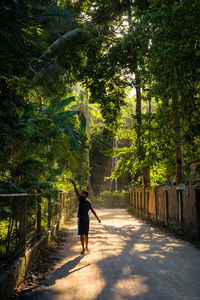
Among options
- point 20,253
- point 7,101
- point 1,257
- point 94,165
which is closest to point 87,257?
point 20,253

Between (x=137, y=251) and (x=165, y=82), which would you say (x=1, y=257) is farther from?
(x=165, y=82)

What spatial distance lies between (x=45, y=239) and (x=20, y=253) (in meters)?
2.89

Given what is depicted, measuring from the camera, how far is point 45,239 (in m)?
9.24

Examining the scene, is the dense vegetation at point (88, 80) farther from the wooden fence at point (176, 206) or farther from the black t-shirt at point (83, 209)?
the wooden fence at point (176, 206)

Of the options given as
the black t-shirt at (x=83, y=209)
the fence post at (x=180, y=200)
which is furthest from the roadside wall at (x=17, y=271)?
the fence post at (x=180, y=200)

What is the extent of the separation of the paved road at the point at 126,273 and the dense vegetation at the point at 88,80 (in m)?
1.83

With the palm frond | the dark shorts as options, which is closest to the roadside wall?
the dark shorts

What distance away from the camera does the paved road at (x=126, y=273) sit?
5.34m

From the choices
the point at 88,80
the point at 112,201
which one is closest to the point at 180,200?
the point at 88,80

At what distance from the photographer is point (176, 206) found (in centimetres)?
1389

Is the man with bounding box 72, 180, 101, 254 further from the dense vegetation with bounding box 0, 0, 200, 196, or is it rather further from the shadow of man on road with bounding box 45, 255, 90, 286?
the shadow of man on road with bounding box 45, 255, 90, 286

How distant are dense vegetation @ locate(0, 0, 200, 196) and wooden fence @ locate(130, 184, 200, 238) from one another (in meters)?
1.38

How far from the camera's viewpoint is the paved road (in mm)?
5336

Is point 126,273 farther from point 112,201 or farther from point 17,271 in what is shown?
point 112,201
